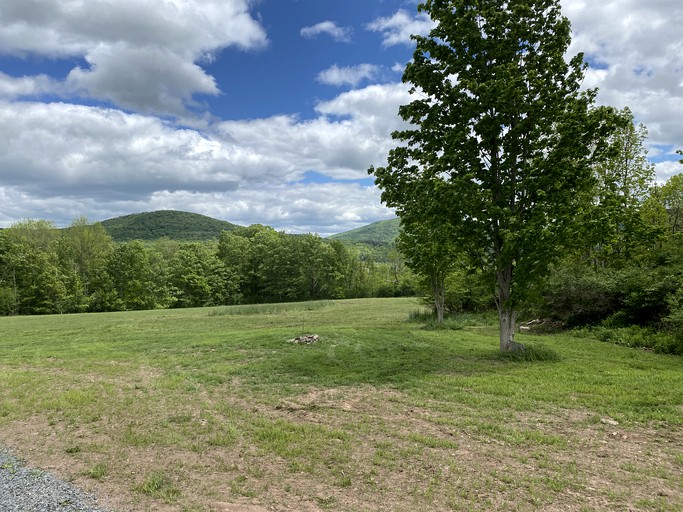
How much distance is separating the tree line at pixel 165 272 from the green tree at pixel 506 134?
32.7 m

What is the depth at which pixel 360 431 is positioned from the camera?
20.4ft

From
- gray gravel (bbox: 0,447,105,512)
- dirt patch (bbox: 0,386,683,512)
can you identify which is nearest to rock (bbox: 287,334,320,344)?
dirt patch (bbox: 0,386,683,512)

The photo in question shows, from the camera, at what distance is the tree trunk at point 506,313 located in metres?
12.2

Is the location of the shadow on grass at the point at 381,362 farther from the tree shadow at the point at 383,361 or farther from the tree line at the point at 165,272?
the tree line at the point at 165,272

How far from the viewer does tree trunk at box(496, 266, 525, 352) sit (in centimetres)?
1219

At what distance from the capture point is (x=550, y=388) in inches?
331

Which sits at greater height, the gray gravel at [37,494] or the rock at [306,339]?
the gray gravel at [37,494]

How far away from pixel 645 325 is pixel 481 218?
1025 centimetres

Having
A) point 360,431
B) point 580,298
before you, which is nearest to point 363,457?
point 360,431

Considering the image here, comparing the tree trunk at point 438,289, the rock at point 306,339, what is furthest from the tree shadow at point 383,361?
the tree trunk at point 438,289

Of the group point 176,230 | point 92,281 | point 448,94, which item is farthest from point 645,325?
point 176,230

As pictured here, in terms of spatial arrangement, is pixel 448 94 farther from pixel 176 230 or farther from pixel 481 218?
pixel 176 230

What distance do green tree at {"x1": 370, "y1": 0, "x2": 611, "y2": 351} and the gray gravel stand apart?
9.90 metres

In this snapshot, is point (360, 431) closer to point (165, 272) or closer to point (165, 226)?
point (165, 272)
